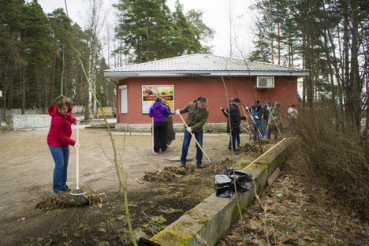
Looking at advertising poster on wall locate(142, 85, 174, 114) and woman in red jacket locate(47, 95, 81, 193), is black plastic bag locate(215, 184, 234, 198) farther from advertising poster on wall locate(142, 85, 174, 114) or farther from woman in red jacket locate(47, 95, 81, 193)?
advertising poster on wall locate(142, 85, 174, 114)

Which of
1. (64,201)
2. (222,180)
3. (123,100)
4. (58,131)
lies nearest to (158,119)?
(58,131)

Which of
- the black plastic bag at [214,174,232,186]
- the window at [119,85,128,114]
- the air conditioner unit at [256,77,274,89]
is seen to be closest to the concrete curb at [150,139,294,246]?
the black plastic bag at [214,174,232,186]

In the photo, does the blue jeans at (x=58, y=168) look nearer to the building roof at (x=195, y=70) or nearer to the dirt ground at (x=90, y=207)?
the dirt ground at (x=90, y=207)

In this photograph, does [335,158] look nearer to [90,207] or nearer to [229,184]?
[229,184]

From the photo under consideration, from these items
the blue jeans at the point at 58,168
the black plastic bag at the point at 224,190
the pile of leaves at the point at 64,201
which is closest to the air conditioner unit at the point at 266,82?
the black plastic bag at the point at 224,190

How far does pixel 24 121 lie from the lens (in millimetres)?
17422

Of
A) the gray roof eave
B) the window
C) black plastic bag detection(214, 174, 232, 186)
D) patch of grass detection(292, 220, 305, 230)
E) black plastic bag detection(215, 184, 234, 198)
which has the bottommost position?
patch of grass detection(292, 220, 305, 230)

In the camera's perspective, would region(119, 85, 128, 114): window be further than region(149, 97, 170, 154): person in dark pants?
Yes

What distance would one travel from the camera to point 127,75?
14.5 meters

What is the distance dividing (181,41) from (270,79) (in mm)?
14999

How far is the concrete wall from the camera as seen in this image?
1595 centimetres

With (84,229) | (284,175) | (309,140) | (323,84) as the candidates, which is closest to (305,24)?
(323,84)

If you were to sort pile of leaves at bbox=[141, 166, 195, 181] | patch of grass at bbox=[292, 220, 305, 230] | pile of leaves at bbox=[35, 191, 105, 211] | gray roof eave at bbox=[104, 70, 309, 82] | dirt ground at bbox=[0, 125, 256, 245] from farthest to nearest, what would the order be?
gray roof eave at bbox=[104, 70, 309, 82]
pile of leaves at bbox=[141, 166, 195, 181]
pile of leaves at bbox=[35, 191, 105, 211]
patch of grass at bbox=[292, 220, 305, 230]
dirt ground at bbox=[0, 125, 256, 245]

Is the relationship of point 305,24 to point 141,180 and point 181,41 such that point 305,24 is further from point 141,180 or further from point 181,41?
point 181,41
